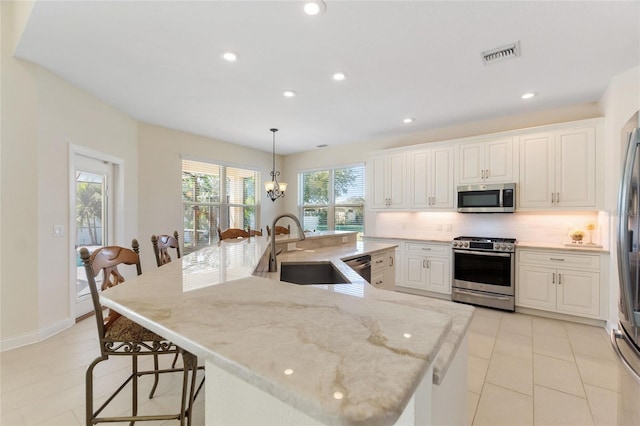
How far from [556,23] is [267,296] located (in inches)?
111

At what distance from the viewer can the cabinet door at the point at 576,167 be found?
342cm

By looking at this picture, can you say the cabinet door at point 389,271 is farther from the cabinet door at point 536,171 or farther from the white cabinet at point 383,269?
the cabinet door at point 536,171

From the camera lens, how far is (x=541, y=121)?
3951mm

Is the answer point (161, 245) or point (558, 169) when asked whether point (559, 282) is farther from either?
point (161, 245)

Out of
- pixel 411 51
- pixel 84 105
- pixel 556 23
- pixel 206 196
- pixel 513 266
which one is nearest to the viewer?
pixel 556 23

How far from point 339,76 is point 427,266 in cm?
307

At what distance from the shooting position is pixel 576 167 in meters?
3.51

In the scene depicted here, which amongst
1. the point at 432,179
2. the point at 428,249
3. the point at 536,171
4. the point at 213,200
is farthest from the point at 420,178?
the point at 213,200

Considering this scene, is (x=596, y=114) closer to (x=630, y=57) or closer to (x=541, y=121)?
(x=541, y=121)

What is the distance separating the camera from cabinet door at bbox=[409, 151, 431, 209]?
463 cm

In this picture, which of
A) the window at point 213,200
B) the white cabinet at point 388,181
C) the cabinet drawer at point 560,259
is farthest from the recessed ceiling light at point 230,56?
the cabinet drawer at point 560,259

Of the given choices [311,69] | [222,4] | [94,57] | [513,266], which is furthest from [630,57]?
[94,57]

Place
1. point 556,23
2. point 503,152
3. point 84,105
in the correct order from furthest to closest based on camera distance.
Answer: point 503,152 → point 84,105 → point 556,23

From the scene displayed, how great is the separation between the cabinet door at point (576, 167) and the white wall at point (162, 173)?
5436 millimetres
